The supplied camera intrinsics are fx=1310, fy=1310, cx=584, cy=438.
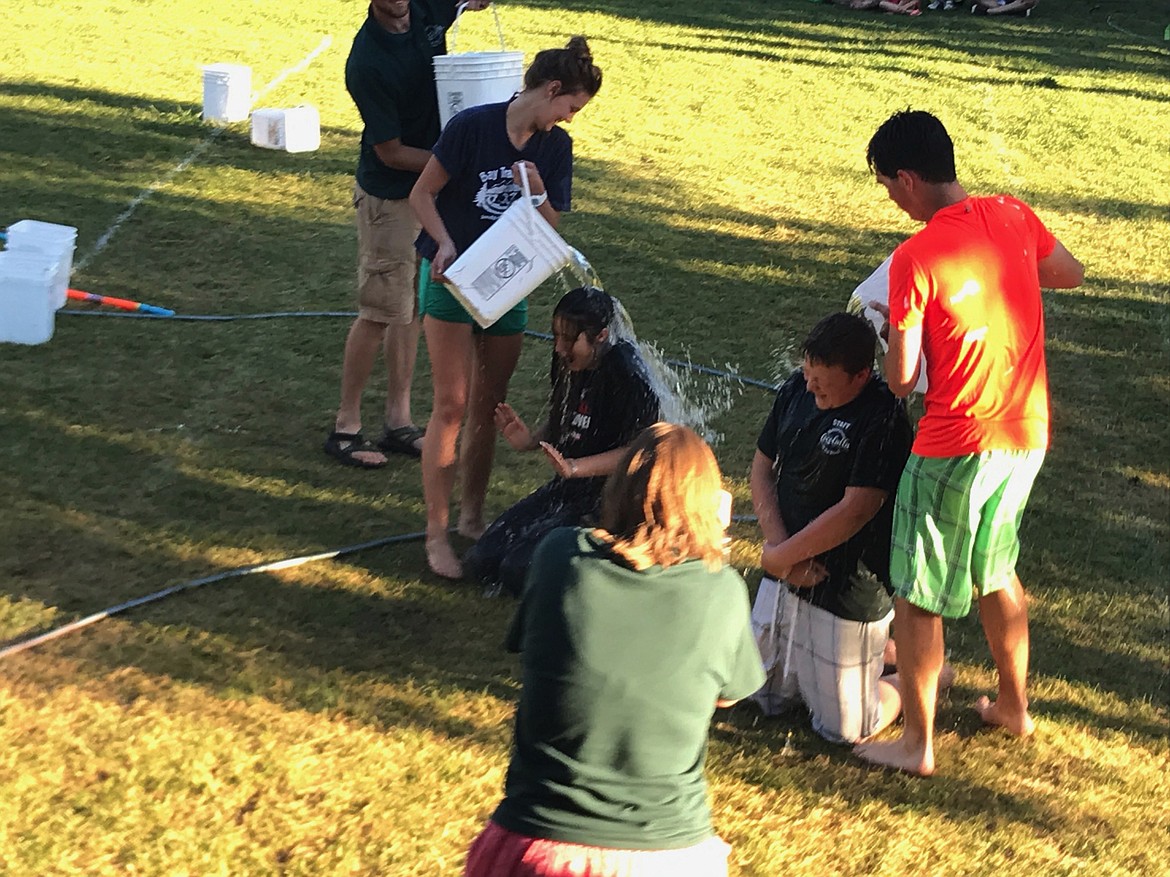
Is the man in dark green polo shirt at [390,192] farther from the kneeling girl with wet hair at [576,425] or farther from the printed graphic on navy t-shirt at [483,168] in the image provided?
the kneeling girl with wet hair at [576,425]

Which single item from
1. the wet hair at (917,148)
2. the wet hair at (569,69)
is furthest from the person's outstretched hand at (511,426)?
the wet hair at (917,148)

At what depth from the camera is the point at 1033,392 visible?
3.33 meters

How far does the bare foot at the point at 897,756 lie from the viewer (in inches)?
142

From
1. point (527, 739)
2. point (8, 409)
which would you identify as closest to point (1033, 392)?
point (527, 739)

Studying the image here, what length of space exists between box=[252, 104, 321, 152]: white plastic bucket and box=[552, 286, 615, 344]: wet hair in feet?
20.1

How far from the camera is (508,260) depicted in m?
4.14

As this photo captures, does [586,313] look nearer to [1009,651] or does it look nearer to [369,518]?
[369,518]

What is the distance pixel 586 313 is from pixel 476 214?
23.4 inches

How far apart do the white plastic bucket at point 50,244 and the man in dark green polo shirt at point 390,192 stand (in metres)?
1.84

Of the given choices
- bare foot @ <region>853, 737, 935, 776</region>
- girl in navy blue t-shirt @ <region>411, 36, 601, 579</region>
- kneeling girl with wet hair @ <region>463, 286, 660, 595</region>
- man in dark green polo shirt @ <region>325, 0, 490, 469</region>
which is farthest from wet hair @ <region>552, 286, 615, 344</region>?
bare foot @ <region>853, 737, 935, 776</region>

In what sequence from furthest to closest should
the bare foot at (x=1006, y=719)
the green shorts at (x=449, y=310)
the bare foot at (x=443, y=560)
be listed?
1. the bare foot at (x=443, y=560)
2. the green shorts at (x=449, y=310)
3. the bare foot at (x=1006, y=719)

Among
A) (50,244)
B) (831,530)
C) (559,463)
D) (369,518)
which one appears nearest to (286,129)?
(50,244)

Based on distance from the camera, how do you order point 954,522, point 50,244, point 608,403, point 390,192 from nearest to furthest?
point 954,522 → point 608,403 → point 390,192 → point 50,244

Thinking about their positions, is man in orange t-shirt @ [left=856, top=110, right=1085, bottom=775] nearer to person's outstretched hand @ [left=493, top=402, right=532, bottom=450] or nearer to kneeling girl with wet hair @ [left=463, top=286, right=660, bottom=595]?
kneeling girl with wet hair @ [left=463, top=286, right=660, bottom=595]
